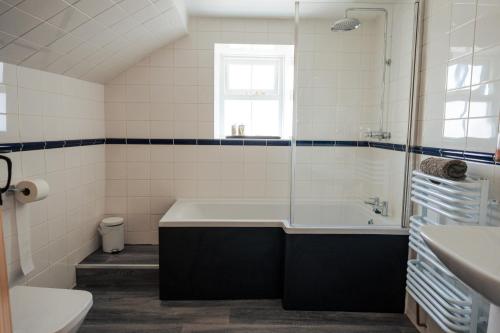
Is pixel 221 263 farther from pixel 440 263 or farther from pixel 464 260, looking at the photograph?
pixel 464 260

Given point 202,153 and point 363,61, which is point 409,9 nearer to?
point 363,61

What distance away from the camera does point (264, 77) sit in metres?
3.42

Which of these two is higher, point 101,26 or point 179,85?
point 101,26

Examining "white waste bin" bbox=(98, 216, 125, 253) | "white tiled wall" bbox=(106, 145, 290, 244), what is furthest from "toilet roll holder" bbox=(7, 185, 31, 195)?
"white tiled wall" bbox=(106, 145, 290, 244)

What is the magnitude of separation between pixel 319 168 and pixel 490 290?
1.86m

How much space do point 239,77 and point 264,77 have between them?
0.84ft

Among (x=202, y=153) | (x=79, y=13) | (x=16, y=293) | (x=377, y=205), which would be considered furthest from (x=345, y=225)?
(x=79, y=13)

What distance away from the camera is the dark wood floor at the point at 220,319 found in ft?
7.23

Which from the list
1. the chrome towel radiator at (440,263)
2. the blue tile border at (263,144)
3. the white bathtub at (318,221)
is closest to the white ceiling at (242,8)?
the blue tile border at (263,144)

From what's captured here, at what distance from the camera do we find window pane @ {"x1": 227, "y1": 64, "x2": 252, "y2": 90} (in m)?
3.41

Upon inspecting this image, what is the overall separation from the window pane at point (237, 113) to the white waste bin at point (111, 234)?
1.39m

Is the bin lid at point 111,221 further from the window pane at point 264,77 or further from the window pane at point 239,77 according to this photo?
the window pane at point 264,77

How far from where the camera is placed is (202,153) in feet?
10.6

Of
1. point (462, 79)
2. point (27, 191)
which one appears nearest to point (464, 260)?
point (462, 79)
